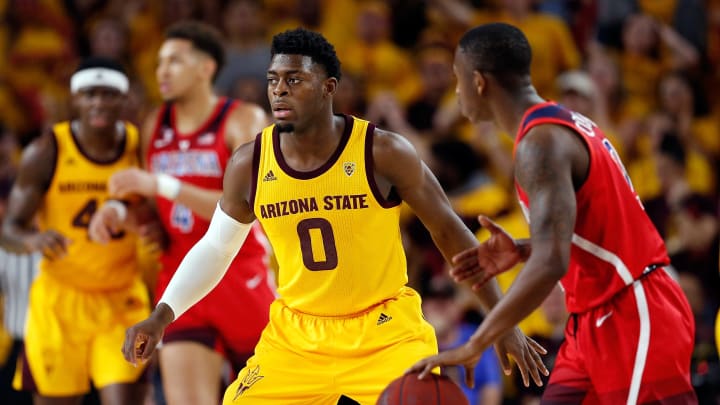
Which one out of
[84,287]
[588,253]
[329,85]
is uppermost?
[329,85]

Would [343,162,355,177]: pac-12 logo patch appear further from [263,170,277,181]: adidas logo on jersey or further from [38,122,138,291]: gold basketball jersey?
[38,122,138,291]: gold basketball jersey

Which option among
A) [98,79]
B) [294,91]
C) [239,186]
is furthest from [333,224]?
[98,79]

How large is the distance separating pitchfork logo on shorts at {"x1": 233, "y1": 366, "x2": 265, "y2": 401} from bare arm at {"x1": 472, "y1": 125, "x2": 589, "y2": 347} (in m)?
1.25

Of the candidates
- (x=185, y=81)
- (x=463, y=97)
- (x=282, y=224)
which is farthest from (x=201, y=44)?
(x=463, y=97)

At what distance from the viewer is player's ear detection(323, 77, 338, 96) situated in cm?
491

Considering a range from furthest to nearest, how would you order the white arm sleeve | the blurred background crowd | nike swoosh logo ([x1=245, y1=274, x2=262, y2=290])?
the blurred background crowd, nike swoosh logo ([x1=245, y1=274, x2=262, y2=290]), the white arm sleeve

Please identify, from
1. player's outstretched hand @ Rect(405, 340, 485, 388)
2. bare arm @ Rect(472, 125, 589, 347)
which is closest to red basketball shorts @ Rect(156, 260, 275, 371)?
player's outstretched hand @ Rect(405, 340, 485, 388)

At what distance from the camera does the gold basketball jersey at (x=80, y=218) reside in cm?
660

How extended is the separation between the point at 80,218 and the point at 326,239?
7.73ft

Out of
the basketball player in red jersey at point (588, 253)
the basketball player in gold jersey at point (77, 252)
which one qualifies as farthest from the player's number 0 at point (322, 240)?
the basketball player in gold jersey at point (77, 252)

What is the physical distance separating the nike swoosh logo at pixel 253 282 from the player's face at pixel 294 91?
67.8 inches

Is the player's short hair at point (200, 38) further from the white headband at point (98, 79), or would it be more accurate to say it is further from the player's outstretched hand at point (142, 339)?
the player's outstretched hand at point (142, 339)

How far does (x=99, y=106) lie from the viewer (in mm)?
6617

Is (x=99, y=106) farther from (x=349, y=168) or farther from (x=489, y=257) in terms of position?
(x=489, y=257)
